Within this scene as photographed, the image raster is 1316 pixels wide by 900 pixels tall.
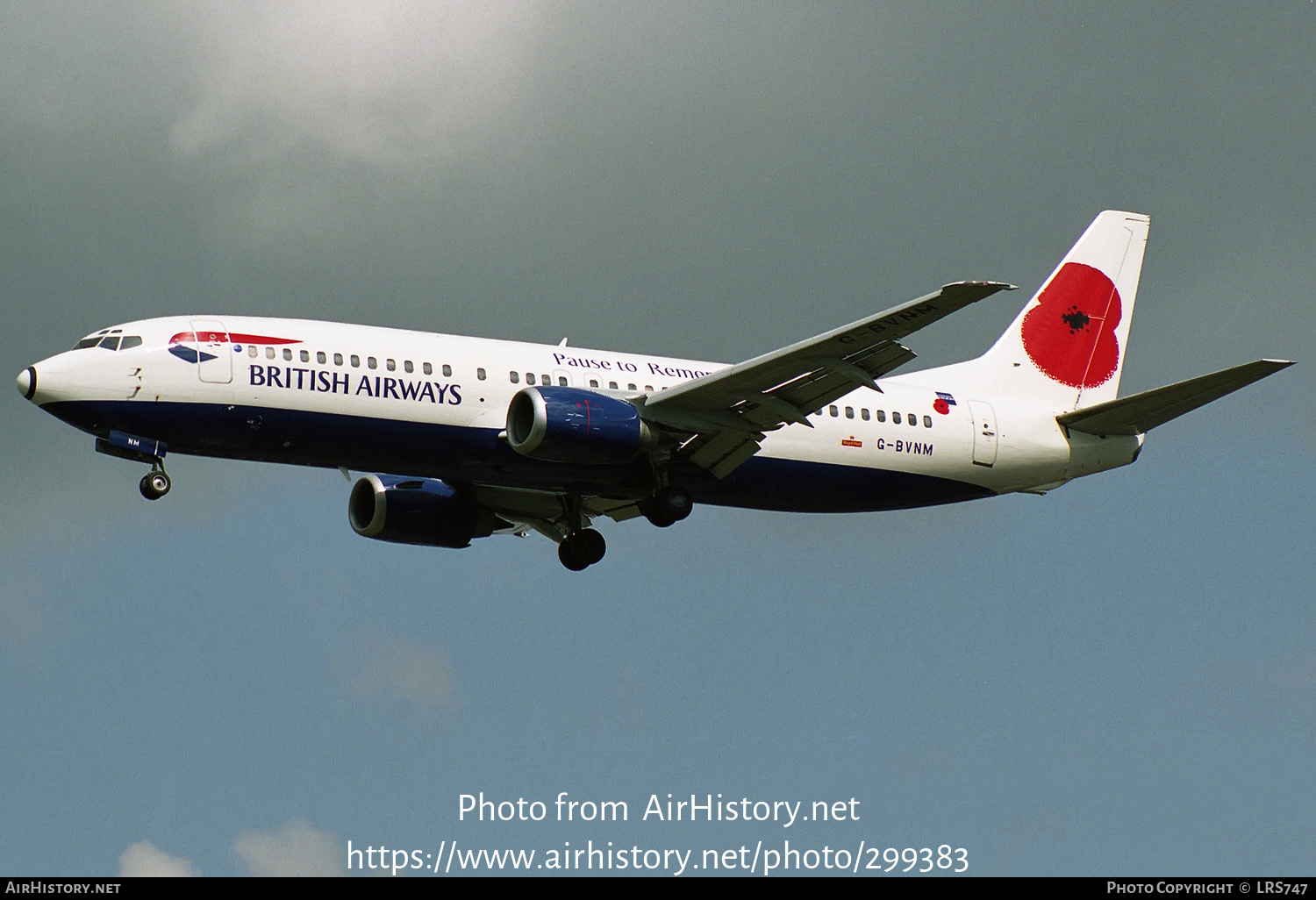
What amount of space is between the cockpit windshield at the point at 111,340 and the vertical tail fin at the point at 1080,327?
20360mm

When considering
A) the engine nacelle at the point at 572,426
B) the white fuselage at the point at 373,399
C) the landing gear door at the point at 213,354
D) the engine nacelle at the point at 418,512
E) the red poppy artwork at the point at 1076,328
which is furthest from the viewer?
the red poppy artwork at the point at 1076,328

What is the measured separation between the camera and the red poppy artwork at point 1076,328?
153 ft

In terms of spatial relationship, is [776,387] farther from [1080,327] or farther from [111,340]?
[111,340]

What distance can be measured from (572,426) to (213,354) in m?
7.22

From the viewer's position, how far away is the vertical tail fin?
45969 millimetres

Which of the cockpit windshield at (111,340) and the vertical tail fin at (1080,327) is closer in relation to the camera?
the cockpit windshield at (111,340)

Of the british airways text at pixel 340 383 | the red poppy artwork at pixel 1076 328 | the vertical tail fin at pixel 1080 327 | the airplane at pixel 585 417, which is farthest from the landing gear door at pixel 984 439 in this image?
the british airways text at pixel 340 383

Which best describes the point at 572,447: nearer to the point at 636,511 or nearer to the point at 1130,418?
the point at 636,511

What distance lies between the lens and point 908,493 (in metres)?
43.1

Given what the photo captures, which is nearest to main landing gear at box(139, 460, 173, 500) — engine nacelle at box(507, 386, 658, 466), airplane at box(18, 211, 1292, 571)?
airplane at box(18, 211, 1292, 571)

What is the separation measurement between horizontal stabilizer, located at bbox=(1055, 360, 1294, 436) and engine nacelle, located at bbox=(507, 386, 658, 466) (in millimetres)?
11938

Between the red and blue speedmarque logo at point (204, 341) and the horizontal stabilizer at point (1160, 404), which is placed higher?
the horizontal stabilizer at point (1160, 404)

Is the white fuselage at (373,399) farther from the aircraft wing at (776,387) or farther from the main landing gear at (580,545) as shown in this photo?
the main landing gear at (580,545)
